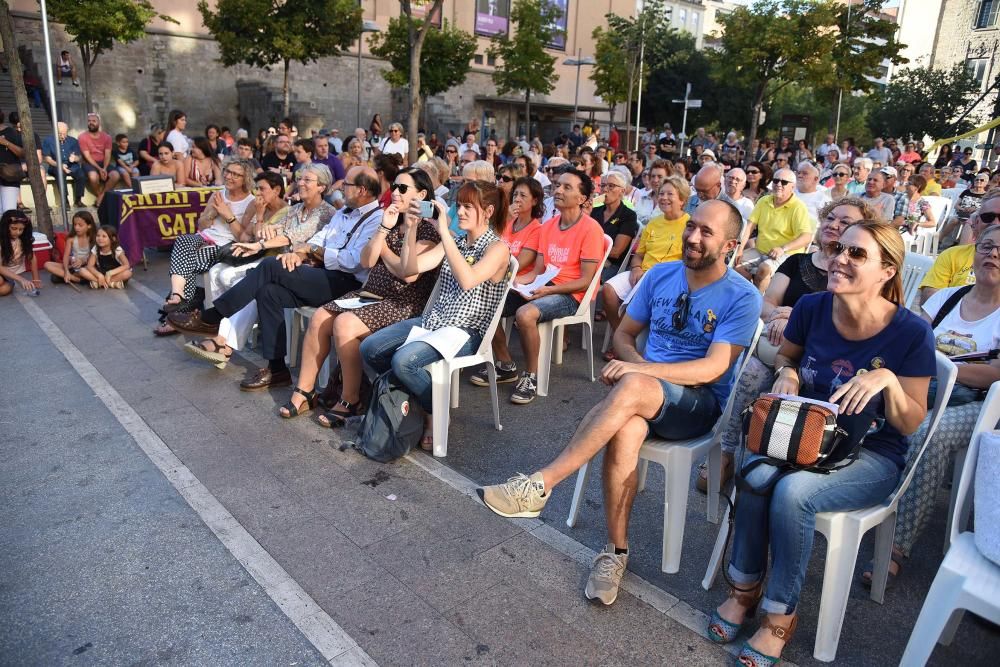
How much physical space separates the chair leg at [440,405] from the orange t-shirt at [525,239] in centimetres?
170

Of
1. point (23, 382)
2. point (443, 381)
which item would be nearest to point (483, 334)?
point (443, 381)

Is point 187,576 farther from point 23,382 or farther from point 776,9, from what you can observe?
point 776,9

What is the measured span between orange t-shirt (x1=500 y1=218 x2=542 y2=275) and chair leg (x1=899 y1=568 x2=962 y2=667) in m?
3.60

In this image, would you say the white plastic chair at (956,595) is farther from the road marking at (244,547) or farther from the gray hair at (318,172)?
the gray hair at (318,172)

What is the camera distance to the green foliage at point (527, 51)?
29594 millimetres

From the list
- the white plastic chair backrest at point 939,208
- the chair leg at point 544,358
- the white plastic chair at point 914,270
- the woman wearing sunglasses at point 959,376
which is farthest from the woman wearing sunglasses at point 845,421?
the white plastic chair backrest at point 939,208

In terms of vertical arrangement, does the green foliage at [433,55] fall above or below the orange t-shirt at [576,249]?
above

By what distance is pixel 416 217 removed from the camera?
4.06 metres

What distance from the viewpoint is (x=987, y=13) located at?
137 ft

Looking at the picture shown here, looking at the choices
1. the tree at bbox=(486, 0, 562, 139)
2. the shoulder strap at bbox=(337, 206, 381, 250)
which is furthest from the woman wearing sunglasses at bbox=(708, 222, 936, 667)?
the tree at bbox=(486, 0, 562, 139)

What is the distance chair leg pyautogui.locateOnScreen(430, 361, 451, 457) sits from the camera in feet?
12.4

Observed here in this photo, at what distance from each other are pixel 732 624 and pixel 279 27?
22.8 meters

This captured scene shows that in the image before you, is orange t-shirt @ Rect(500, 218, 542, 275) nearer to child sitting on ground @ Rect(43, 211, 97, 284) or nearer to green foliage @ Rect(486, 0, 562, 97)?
child sitting on ground @ Rect(43, 211, 97, 284)

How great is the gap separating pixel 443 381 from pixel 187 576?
5.06ft
